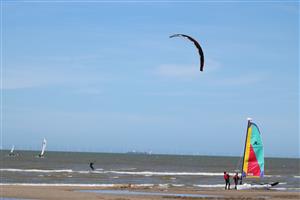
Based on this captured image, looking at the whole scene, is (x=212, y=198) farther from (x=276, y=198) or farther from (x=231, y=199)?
(x=276, y=198)

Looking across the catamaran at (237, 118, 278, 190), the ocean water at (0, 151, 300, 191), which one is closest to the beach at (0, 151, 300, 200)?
the ocean water at (0, 151, 300, 191)

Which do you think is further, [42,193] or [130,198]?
[42,193]

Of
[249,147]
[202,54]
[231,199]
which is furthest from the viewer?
[249,147]

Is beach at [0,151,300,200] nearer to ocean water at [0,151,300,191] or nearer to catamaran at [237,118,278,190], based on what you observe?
ocean water at [0,151,300,191]

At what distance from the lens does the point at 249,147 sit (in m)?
31.7

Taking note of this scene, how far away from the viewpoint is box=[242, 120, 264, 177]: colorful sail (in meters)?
31.5

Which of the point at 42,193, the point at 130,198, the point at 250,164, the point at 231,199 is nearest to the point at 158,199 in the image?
the point at 130,198

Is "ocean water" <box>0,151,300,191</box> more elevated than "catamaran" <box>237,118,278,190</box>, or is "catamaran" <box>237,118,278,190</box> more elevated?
"catamaran" <box>237,118,278,190</box>

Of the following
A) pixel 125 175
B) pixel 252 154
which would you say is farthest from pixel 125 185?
pixel 125 175

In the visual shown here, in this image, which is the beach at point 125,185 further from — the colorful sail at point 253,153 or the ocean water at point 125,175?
the colorful sail at point 253,153

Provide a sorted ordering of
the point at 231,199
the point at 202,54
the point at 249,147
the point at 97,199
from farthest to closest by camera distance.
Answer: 1. the point at 249,147
2. the point at 231,199
3. the point at 97,199
4. the point at 202,54

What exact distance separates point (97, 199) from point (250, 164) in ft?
36.3

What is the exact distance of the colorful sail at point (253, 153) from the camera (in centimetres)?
3148

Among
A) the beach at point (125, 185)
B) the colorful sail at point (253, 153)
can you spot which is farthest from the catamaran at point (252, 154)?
the beach at point (125, 185)
